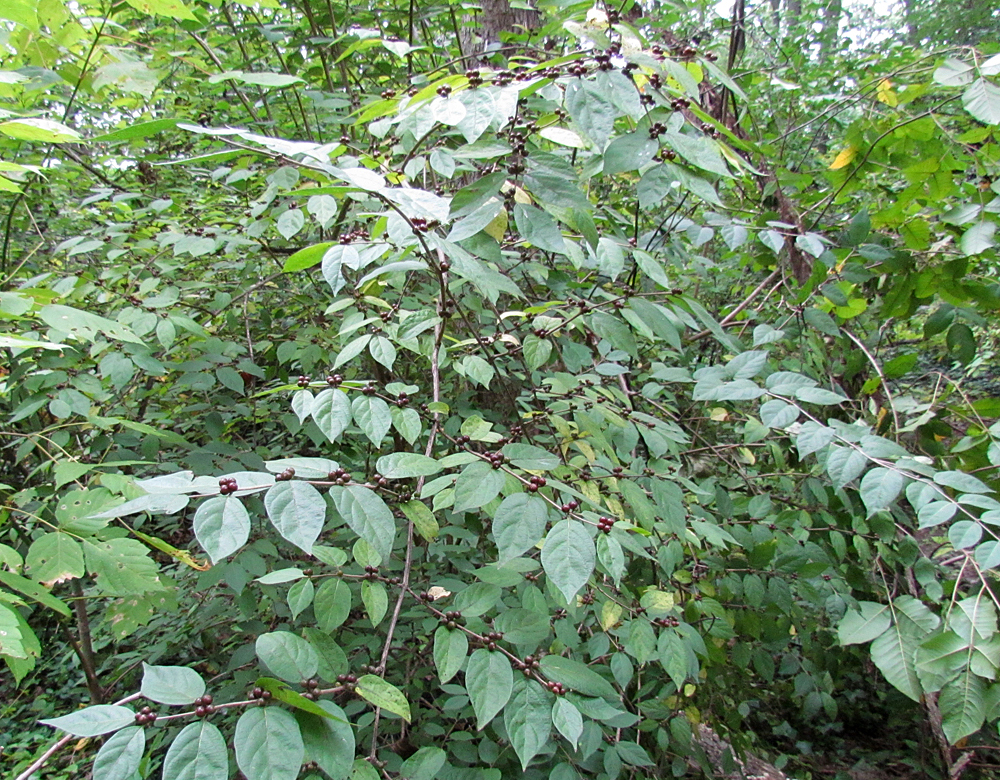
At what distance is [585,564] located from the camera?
0.83 metres

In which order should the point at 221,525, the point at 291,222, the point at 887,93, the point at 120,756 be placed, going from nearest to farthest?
1. the point at 120,756
2. the point at 221,525
3. the point at 291,222
4. the point at 887,93

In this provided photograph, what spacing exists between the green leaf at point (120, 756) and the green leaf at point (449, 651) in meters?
0.37

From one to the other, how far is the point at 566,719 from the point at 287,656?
392 mm

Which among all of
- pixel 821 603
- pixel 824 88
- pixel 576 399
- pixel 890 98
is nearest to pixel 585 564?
pixel 576 399

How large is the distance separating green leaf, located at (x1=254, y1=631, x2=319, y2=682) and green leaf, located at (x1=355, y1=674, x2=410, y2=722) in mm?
68

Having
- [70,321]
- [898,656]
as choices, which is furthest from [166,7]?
[898,656]

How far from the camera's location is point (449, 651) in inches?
35.1

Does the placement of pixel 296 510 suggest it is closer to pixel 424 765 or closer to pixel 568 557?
pixel 568 557

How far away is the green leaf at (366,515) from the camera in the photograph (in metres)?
0.82

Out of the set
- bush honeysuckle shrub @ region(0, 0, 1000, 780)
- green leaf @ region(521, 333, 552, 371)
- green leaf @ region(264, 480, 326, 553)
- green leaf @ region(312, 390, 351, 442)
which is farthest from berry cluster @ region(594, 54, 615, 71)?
green leaf @ region(264, 480, 326, 553)

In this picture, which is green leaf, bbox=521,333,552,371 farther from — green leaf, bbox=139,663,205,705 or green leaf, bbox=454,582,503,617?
green leaf, bbox=139,663,205,705

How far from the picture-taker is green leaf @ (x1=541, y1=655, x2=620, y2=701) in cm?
89

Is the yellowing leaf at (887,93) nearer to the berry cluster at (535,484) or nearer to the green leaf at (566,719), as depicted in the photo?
the berry cluster at (535,484)

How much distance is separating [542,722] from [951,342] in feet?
5.76
